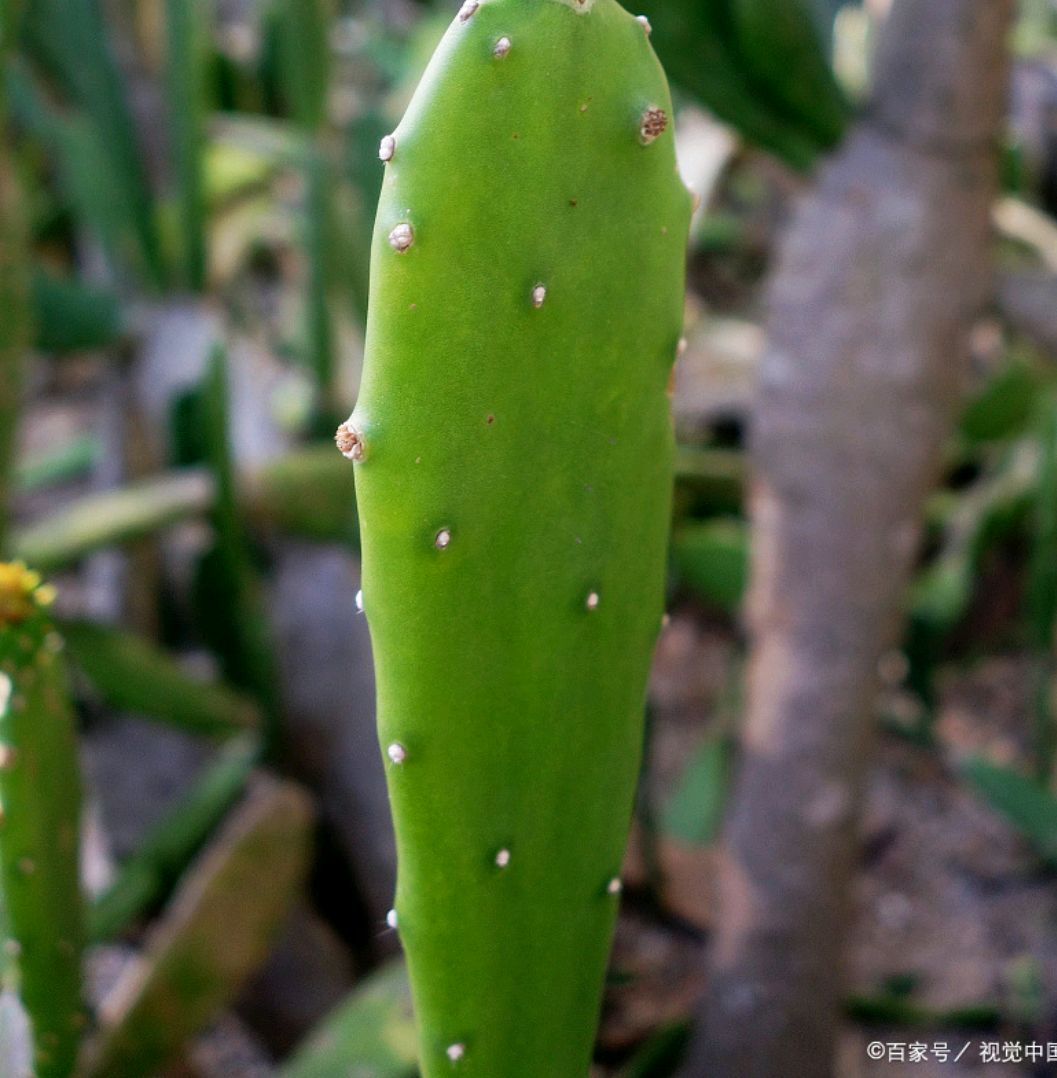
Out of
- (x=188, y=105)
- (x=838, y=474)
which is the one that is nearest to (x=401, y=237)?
(x=838, y=474)

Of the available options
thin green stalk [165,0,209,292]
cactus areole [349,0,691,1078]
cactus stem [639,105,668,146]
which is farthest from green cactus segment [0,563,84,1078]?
thin green stalk [165,0,209,292]

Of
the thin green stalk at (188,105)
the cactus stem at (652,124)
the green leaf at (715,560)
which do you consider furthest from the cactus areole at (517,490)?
the thin green stalk at (188,105)

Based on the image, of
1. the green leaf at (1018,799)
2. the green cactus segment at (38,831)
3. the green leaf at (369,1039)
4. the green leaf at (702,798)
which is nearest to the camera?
the green cactus segment at (38,831)

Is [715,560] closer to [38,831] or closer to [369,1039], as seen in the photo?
[369,1039]

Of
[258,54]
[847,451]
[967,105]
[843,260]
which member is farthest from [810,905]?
[258,54]

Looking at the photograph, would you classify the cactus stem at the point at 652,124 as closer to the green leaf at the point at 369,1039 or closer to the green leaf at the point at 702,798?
the green leaf at the point at 369,1039
